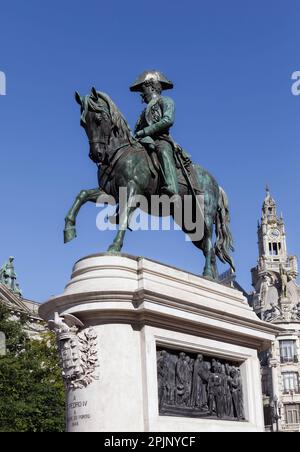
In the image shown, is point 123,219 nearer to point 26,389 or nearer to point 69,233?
point 69,233

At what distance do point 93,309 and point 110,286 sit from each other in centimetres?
53

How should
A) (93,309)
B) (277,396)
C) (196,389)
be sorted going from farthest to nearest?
(277,396) < (196,389) < (93,309)

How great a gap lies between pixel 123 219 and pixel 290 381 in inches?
3085

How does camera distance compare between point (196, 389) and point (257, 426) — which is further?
point (257, 426)

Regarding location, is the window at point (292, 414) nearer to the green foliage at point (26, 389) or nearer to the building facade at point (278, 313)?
the building facade at point (278, 313)

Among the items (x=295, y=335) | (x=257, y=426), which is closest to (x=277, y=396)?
(x=295, y=335)

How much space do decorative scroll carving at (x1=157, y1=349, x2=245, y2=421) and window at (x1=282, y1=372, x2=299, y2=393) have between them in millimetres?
75073

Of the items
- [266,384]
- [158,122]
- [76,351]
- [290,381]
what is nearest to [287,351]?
[290,381]

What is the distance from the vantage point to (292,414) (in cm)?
8844

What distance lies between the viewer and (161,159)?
17062mm

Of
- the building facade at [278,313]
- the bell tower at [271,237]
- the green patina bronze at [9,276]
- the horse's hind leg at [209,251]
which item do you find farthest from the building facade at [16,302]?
the bell tower at [271,237]

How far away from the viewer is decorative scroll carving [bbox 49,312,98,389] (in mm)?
14430
